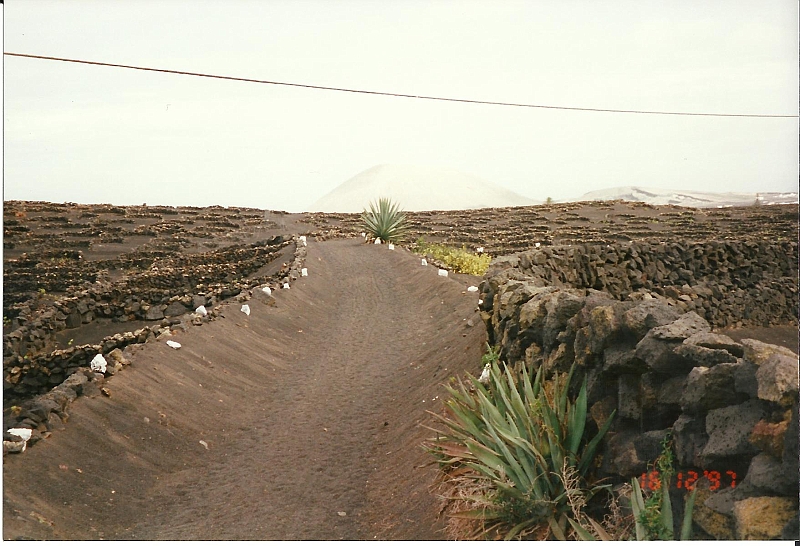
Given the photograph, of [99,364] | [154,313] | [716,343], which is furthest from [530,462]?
[154,313]

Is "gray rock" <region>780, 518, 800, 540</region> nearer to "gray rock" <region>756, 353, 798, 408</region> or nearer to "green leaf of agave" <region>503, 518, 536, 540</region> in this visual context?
"gray rock" <region>756, 353, 798, 408</region>

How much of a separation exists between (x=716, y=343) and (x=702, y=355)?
0.38 ft

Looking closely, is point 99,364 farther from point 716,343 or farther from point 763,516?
point 763,516

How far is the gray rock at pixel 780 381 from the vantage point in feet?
10.9

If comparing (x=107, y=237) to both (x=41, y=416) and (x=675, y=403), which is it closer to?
(x=41, y=416)

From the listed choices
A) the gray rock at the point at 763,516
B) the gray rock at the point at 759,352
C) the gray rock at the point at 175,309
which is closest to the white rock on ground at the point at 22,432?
the gray rock at the point at 763,516

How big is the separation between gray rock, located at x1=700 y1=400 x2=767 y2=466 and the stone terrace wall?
6.56 meters

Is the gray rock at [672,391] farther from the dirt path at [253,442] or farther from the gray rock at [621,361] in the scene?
the dirt path at [253,442]

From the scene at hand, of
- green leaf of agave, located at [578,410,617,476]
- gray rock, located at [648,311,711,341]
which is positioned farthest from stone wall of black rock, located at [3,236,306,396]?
gray rock, located at [648,311,711,341]

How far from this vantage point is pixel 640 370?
4504mm

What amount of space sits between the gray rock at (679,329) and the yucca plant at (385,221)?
870 inches

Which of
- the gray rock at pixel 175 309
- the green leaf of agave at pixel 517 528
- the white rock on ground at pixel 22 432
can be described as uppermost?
the white rock on ground at pixel 22 432

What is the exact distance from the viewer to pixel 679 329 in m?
4.25

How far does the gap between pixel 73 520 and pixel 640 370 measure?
437cm
